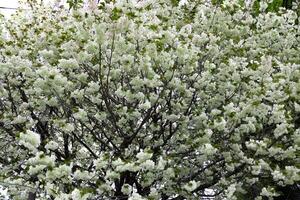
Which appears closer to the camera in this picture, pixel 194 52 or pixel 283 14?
pixel 194 52

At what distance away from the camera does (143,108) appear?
5.84 meters

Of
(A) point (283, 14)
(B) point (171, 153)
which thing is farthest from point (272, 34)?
(B) point (171, 153)

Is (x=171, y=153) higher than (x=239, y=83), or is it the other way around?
(x=239, y=83)

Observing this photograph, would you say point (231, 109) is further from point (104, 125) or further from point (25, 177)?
point (25, 177)

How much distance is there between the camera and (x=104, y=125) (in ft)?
21.0

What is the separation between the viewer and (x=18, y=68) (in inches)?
248

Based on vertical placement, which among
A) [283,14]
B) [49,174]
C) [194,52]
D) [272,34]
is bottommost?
[49,174]

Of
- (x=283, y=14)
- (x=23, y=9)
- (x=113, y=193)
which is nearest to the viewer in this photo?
(x=113, y=193)

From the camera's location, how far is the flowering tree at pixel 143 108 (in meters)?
5.81

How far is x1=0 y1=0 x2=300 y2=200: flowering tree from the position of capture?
229 inches

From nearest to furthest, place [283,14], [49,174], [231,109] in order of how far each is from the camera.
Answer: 1. [49,174]
2. [231,109]
3. [283,14]

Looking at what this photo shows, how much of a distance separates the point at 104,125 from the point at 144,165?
1.23m

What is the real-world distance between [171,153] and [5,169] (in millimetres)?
2260

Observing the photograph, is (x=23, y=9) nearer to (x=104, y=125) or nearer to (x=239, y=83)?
(x=104, y=125)
